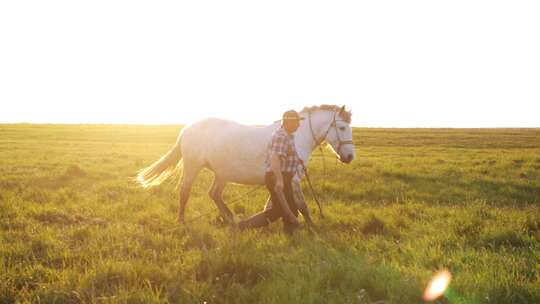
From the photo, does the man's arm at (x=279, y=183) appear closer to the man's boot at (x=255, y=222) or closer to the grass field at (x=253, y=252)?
the grass field at (x=253, y=252)

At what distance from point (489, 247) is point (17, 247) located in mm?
6814

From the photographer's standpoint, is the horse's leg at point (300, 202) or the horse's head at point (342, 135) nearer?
the horse's leg at point (300, 202)

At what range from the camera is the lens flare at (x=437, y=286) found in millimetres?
4091

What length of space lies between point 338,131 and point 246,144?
5.88 feet

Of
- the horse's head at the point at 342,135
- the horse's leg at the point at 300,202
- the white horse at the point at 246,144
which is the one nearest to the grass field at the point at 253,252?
the horse's leg at the point at 300,202

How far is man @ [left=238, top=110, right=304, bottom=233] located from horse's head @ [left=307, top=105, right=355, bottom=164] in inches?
63.4

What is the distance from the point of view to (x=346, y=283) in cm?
446

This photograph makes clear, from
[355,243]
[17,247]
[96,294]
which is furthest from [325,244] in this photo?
[17,247]

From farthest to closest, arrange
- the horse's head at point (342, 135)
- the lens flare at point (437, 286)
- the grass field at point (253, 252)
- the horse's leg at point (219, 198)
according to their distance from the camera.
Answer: the horse's leg at point (219, 198), the horse's head at point (342, 135), the grass field at point (253, 252), the lens flare at point (437, 286)

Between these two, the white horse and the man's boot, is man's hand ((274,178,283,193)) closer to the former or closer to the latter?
Result: the man's boot

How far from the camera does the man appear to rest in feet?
20.3

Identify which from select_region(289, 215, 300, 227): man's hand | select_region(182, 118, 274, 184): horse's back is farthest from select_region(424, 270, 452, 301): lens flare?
select_region(182, 118, 274, 184): horse's back

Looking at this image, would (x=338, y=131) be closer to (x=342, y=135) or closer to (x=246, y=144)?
(x=342, y=135)

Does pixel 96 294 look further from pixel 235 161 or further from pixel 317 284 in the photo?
pixel 235 161
